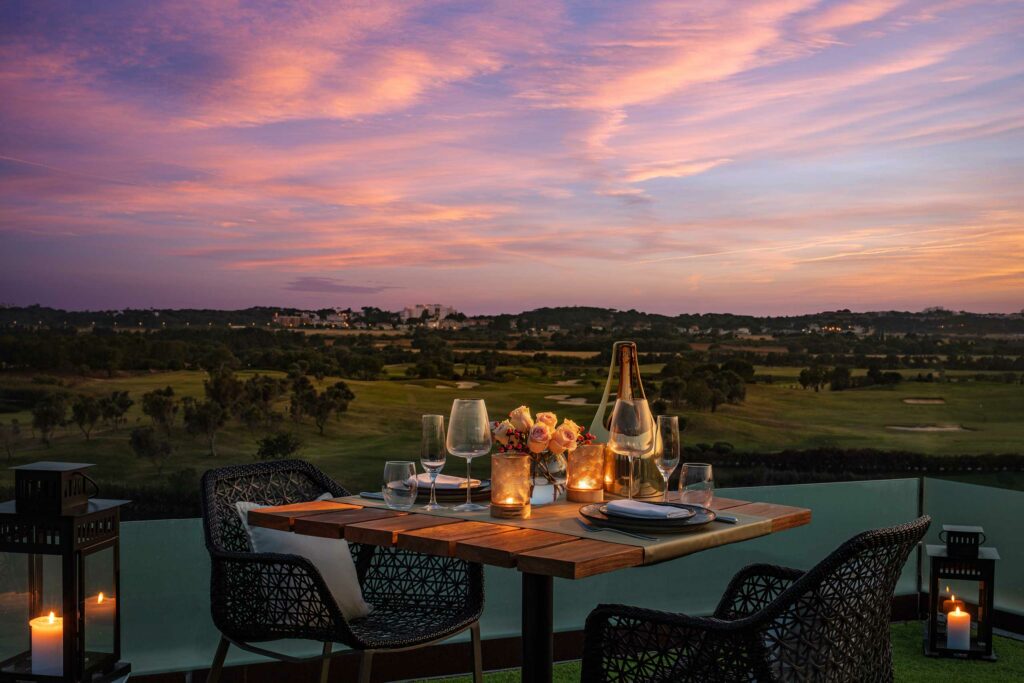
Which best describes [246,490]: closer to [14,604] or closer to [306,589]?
[306,589]

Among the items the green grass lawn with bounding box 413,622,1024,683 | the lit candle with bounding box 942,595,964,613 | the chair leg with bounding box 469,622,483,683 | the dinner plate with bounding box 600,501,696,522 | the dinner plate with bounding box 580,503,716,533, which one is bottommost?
the green grass lawn with bounding box 413,622,1024,683

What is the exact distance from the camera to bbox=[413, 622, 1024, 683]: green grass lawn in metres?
3.98

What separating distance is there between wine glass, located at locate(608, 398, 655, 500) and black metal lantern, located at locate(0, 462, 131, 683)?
158 centimetres

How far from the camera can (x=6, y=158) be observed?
13.9ft

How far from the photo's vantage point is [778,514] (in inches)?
106

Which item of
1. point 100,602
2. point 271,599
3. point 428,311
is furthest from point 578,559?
point 428,311

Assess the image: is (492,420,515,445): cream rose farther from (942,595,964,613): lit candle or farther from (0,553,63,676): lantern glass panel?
(942,595,964,613): lit candle

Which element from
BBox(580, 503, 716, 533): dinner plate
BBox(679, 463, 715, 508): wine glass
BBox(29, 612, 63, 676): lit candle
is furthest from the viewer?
BBox(29, 612, 63, 676): lit candle

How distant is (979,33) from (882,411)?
87.8 inches

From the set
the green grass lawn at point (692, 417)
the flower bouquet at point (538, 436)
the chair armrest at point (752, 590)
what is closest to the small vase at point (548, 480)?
the flower bouquet at point (538, 436)

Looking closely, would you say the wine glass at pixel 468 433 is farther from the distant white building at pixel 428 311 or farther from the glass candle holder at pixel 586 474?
the distant white building at pixel 428 311

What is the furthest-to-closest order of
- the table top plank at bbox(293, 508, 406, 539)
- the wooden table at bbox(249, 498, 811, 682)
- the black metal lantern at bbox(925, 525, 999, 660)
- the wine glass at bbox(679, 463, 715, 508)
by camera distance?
the black metal lantern at bbox(925, 525, 999, 660)
the wine glass at bbox(679, 463, 715, 508)
the table top plank at bbox(293, 508, 406, 539)
the wooden table at bbox(249, 498, 811, 682)

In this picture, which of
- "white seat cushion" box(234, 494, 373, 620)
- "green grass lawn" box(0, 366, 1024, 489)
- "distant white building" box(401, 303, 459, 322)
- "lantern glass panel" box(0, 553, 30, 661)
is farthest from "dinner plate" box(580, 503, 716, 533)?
"distant white building" box(401, 303, 459, 322)

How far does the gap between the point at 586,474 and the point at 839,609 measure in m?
0.94
